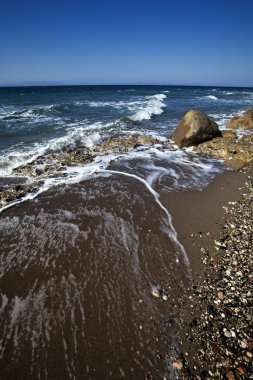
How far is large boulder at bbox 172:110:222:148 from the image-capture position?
1319 centimetres

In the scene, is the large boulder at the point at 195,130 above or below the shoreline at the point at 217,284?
above

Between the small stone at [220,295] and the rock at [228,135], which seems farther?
the rock at [228,135]

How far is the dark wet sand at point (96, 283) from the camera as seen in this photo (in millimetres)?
3529

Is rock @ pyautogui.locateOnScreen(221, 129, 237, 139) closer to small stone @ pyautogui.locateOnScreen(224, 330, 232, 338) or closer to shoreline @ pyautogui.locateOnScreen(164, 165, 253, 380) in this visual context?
shoreline @ pyautogui.locateOnScreen(164, 165, 253, 380)

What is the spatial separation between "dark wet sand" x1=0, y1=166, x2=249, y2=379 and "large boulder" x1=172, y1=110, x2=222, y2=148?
630 cm

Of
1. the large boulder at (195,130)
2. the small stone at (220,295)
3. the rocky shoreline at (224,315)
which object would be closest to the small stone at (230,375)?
the rocky shoreline at (224,315)

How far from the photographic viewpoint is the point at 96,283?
473 cm

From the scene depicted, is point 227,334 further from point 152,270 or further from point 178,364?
point 152,270

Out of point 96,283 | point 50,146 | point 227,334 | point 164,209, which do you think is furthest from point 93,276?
point 50,146

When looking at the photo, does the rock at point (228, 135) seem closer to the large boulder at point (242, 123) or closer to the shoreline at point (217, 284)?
the large boulder at point (242, 123)

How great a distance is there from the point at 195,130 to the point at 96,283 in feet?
35.3

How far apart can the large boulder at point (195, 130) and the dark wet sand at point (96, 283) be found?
20.7ft

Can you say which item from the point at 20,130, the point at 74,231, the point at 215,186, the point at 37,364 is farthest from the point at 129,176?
the point at 20,130

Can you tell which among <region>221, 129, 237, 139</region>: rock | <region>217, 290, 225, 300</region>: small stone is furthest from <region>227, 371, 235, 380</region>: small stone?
<region>221, 129, 237, 139</region>: rock
